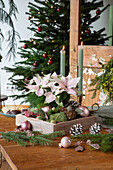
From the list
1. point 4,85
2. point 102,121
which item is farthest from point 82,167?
point 4,85

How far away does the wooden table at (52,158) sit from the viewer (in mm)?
643

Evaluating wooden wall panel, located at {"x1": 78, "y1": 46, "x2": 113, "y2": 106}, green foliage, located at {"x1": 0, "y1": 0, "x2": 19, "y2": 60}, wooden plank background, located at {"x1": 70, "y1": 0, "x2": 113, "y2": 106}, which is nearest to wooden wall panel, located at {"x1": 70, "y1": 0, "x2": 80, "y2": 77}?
Answer: wooden plank background, located at {"x1": 70, "y1": 0, "x2": 113, "y2": 106}

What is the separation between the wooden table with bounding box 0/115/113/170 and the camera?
2.11 ft

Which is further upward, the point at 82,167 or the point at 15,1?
the point at 15,1

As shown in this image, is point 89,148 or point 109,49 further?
point 109,49

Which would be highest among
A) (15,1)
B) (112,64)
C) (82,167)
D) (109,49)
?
(15,1)

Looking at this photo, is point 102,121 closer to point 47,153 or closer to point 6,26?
point 47,153

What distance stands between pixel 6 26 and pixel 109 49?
2.36 meters

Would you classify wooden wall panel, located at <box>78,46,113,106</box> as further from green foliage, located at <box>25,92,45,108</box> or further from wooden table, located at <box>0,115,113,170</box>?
wooden table, located at <box>0,115,113,170</box>

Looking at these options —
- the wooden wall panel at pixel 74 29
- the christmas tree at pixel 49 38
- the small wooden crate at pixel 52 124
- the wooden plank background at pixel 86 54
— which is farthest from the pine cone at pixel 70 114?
the christmas tree at pixel 49 38

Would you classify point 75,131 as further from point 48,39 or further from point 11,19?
point 11,19

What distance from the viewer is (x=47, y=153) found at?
74cm

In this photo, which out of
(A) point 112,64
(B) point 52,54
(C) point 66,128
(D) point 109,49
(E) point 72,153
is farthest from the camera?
(B) point 52,54

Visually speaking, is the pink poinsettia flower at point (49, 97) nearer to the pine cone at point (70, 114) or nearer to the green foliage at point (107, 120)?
the pine cone at point (70, 114)
